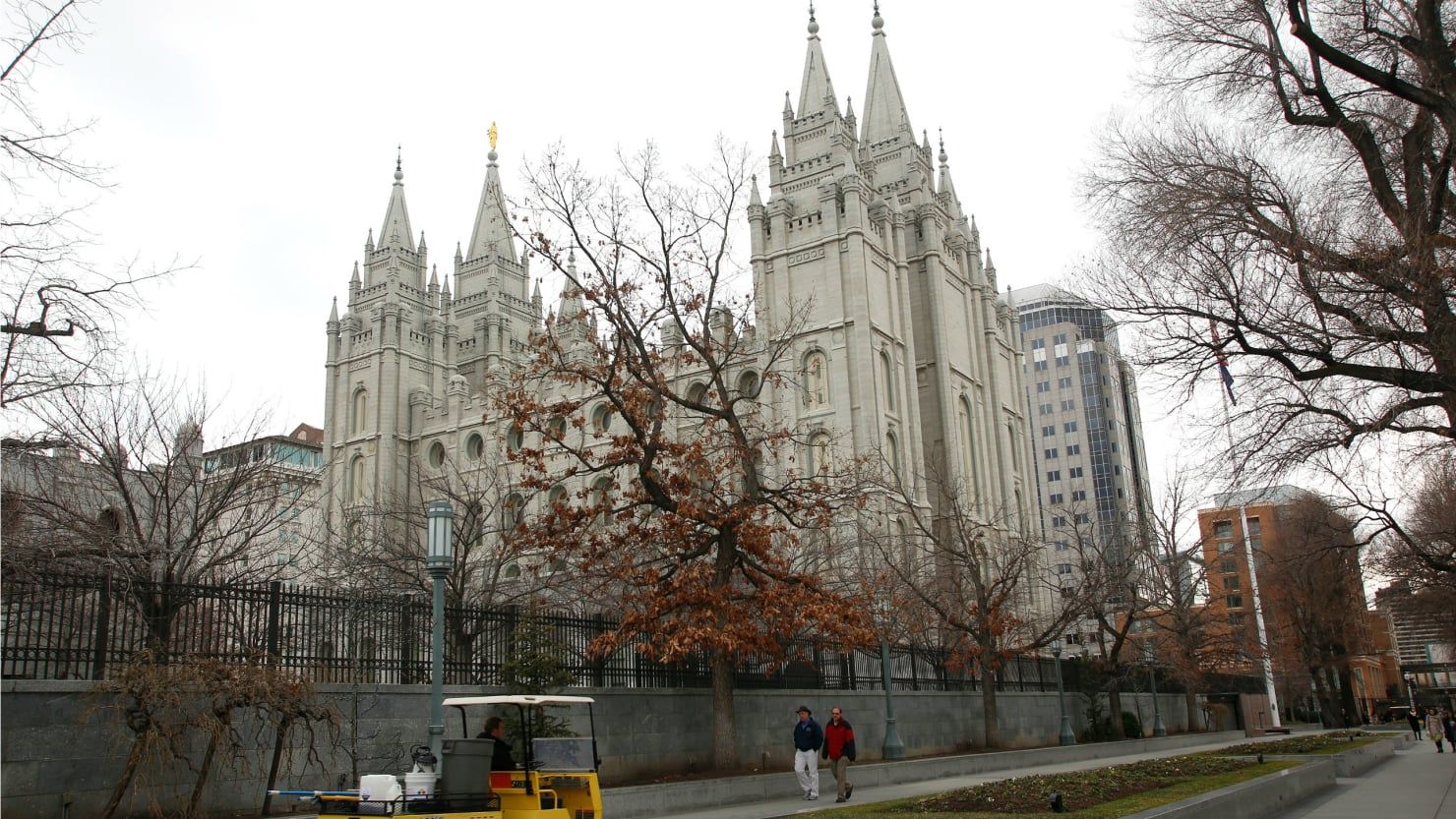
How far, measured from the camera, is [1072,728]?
33406 mm

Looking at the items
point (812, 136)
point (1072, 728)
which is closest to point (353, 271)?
point (812, 136)

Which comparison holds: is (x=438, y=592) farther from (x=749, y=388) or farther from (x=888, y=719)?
(x=888, y=719)

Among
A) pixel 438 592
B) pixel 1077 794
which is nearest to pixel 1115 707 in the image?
pixel 1077 794

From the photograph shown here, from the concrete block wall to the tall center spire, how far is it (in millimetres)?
35188

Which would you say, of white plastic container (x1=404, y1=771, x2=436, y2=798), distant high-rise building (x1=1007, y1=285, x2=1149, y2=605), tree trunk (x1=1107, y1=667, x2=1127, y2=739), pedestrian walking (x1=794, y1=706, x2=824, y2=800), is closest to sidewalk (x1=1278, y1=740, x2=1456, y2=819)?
pedestrian walking (x1=794, y1=706, x2=824, y2=800)

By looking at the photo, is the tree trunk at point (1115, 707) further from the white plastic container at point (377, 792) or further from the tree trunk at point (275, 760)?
the white plastic container at point (377, 792)

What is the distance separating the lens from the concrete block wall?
33.7ft

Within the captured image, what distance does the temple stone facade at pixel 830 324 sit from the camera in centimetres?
4684

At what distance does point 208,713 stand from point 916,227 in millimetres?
48084

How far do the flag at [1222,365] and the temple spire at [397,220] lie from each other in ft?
Result: 195

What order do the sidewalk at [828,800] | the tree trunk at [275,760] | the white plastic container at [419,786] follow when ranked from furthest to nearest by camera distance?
the sidewalk at [828,800], the tree trunk at [275,760], the white plastic container at [419,786]

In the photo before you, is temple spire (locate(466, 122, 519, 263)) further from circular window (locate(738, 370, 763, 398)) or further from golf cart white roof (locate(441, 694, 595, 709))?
golf cart white roof (locate(441, 694, 595, 709))

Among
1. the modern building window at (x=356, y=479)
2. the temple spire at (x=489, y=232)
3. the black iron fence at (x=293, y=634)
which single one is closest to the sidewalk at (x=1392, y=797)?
the black iron fence at (x=293, y=634)

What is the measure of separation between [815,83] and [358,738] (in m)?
45.8
